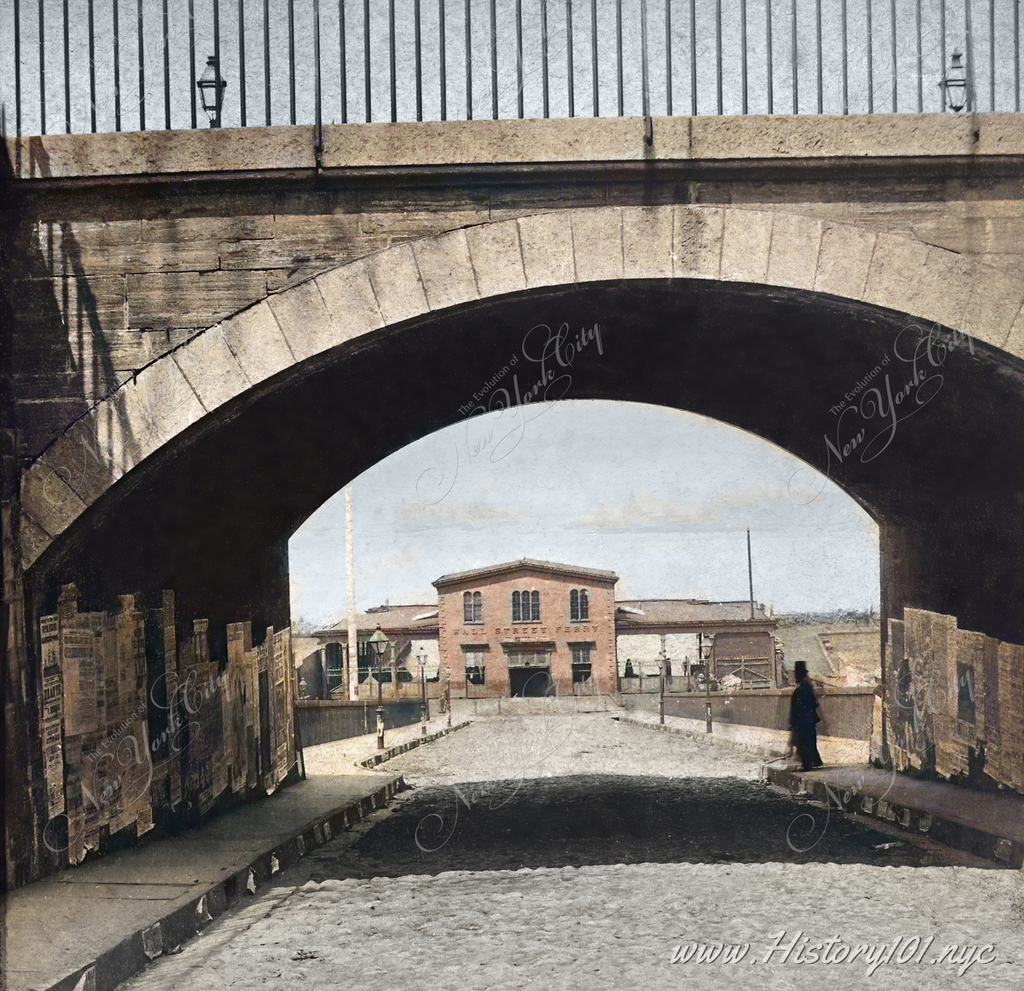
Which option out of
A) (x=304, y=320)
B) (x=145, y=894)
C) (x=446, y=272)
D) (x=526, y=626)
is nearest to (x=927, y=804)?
(x=446, y=272)

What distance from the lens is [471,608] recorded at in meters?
39.6

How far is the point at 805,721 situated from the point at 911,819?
12.6 feet

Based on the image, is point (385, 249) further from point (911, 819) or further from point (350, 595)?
point (350, 595)

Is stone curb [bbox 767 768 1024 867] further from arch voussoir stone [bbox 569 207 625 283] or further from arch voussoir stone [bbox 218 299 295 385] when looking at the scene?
arch voussoir stone [bbox 218 299 295 385]

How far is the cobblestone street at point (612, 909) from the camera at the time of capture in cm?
578

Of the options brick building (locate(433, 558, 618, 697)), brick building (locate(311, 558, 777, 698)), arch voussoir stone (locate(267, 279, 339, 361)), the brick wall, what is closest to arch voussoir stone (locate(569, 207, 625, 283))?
arch voussoir stone (locate(267, 279, 339, 361))

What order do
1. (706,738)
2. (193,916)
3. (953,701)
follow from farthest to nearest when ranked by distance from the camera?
(706,738)
(953,701)
(193,916)

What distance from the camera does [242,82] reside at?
7043mm

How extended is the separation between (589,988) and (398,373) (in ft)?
15.9

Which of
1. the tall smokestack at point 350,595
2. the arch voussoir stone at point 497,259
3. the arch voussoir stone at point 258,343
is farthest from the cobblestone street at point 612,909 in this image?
the tall smokestack at point 350,595

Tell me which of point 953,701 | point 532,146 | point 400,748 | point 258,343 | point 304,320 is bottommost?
point 400,748

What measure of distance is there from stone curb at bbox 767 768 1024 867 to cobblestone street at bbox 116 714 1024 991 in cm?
22

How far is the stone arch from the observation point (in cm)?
677

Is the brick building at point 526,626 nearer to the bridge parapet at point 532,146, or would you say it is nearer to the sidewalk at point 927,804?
the sidewalk at point 927,804
